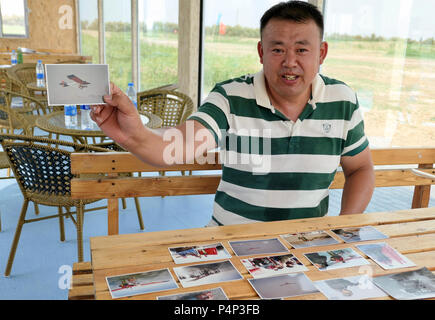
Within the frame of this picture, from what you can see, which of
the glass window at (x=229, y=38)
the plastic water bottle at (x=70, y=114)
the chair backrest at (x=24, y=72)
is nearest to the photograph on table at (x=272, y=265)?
the plastic water bottle at (x=70, y=114)

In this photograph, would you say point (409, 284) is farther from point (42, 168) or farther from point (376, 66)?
point (376, 66)

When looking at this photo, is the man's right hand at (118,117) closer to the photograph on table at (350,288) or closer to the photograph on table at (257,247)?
the photograph on table at (257,247)

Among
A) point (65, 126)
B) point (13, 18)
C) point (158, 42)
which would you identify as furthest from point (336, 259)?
point (13, 18)

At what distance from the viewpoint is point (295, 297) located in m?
0.89

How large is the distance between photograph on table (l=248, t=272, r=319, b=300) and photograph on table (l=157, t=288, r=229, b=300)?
81mm

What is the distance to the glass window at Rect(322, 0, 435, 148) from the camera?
3049mm

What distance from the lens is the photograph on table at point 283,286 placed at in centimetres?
90

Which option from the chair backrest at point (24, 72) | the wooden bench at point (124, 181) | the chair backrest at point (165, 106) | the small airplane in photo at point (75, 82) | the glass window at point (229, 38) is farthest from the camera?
the chair backrest at point (24, 72)

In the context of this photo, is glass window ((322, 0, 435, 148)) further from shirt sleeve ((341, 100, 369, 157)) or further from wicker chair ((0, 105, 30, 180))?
wicker chair ((0, 105, 30, 180))

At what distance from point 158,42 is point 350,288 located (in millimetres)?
6295

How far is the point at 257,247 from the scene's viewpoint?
1.12 m

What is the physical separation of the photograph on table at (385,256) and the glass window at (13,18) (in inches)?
415
